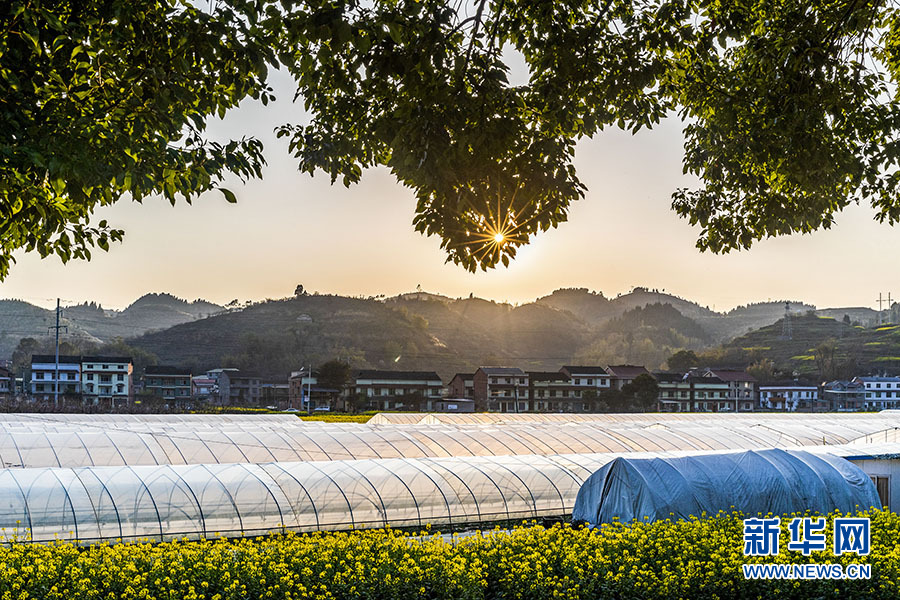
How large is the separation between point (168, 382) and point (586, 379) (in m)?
30.5

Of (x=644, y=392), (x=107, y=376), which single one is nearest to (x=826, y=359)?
(x=644, y=392)

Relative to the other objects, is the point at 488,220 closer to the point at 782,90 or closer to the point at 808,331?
the point at 782,90

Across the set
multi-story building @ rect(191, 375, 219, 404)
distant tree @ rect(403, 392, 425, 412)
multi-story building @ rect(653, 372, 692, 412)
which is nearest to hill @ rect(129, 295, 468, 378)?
multi-story building @ rect(191, 375, 219, 404)

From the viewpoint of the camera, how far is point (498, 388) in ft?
186

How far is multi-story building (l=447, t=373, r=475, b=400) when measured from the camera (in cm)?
5884

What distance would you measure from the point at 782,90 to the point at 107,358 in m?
54.2

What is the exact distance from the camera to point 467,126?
6.35m

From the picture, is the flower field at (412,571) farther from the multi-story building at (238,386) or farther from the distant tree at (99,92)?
the multi-story building at (238,386)

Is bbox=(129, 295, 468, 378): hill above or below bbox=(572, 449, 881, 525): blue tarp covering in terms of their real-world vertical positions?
above

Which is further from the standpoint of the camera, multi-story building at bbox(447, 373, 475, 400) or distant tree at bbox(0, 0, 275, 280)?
multi-story building at bbox(447, 373, 475, 400)

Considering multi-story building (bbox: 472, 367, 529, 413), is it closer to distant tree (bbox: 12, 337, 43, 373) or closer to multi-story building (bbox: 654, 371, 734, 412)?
multi-story building (bbox: 654, 371, 734, 412)

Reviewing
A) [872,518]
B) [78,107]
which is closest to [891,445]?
[872,518]

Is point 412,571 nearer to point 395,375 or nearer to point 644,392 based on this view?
point 395,375

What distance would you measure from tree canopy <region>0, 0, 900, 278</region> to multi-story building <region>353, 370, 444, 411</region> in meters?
45.8
